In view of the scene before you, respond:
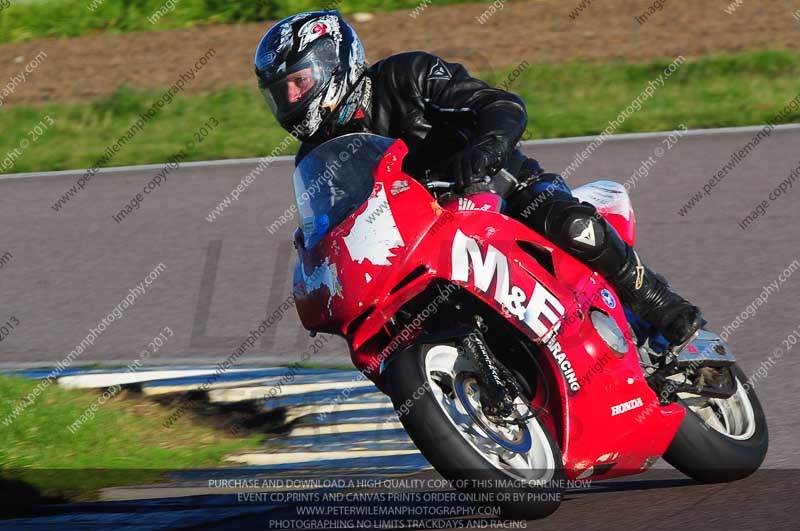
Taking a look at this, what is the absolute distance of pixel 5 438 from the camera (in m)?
5.93

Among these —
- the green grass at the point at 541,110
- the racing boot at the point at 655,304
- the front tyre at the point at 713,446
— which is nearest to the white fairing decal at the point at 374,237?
the racing boot at the point at 655,304

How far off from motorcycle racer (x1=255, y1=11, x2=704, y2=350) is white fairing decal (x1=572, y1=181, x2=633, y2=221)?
1.05 feet

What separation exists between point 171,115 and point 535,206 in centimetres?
971

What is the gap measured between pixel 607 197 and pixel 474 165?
110 cm

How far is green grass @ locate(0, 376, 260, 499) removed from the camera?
5.53m

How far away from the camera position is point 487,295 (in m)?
4.11

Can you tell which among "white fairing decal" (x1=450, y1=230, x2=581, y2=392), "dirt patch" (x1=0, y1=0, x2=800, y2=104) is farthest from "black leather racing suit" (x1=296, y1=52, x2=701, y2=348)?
"dirt patch" (x1=0, y1=0, x2=800, y2=104)

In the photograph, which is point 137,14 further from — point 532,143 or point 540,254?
point 540,254

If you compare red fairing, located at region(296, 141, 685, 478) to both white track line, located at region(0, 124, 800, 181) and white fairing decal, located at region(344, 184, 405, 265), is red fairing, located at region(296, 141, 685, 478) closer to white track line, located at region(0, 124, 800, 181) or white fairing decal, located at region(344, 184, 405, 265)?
white fairing decal, located at region(344, 184, 405, 265)

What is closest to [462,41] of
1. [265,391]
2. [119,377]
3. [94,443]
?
[119,377]

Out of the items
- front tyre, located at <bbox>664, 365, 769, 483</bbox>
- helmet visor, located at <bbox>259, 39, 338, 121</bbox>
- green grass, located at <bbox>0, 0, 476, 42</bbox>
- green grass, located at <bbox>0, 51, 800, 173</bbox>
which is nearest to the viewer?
helmet visor, located at <bbox>259, 39, 338, 121</bbox>

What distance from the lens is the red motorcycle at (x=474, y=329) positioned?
12.8 ft

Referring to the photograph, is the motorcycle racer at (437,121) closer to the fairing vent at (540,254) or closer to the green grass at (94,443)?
the fairing vent at (540,254)

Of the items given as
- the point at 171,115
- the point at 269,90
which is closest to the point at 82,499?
the point at 269,90
